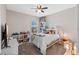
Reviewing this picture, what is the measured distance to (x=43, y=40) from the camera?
5.94 ft

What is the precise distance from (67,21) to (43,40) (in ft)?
1.48

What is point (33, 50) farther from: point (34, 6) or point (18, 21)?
point (34, 6)

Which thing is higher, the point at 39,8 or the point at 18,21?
the point at 39,8

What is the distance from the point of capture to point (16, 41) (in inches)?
70.4

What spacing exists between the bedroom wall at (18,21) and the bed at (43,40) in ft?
0.63

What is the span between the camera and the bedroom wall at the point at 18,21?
175cm

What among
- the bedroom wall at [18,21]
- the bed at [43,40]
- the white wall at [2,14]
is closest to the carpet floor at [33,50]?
the bed at [43,40]

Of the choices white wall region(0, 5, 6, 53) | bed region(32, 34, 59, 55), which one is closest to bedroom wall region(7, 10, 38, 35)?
white wall region(0, 5, 6, 53)

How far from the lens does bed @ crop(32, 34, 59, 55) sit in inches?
70.6

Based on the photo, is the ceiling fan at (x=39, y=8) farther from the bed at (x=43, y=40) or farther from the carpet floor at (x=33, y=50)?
the carpet floor at (x=33, y=50)

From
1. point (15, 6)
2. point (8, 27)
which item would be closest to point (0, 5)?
point (15, 6)

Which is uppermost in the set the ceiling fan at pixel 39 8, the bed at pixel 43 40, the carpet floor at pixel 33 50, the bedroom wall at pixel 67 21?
the ceiling fan at pixel 39 8

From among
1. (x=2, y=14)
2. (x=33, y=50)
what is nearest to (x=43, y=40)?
(x=33, y=50)
